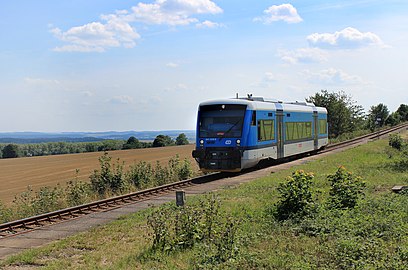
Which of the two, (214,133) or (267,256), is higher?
(214,133)

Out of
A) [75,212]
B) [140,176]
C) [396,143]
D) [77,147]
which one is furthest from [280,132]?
[77,147]

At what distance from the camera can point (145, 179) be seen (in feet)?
63.3

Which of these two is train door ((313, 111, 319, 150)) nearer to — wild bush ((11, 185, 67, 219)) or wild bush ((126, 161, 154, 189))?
wild bush ((126, 161, 154, 189))

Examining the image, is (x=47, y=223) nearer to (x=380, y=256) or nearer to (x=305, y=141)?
(x=380, y=256)

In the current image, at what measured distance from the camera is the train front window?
19531 millimetres

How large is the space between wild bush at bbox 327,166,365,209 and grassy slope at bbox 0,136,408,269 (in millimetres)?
282

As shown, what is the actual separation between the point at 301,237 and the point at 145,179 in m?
12.0

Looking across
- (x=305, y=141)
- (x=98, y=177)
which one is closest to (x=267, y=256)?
(x=98, y=177)

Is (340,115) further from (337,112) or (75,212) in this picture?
(75,212)

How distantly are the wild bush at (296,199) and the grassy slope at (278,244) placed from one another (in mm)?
362

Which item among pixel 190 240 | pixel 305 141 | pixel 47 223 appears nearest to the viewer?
pixel 190 240

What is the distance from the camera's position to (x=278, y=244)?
7.63m

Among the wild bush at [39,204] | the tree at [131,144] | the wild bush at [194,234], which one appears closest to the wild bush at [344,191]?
the wild bush at [194,234]

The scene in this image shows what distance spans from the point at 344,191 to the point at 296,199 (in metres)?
1.35
